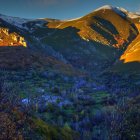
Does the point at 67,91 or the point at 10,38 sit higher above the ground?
the point at 10,38

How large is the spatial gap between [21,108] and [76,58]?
526 ft

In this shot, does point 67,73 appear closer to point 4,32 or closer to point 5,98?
point 4,32

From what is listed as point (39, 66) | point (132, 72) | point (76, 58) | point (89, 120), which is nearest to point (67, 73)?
point (39, 66)

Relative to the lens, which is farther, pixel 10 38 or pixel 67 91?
pixel 10 38

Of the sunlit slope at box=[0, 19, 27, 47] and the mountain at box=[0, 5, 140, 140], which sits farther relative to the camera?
the sunlit slope at box=[0, 19, 27, 47]

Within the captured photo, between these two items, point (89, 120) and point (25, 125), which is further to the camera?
point (89, 120)

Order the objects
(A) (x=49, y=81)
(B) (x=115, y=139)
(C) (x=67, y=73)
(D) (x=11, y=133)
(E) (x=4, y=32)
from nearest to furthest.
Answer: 1. (D) (x=11, y=133)
2. (B) (x=115, y=139)
3. (A) (x=49, y=81)
4. (C) (x=67, y=73)
5. (E) (x=4, y=32)

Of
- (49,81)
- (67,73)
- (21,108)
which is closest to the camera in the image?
(21,108)

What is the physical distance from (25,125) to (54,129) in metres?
3.40

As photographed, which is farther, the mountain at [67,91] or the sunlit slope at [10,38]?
the sunlit slope at [10,38]

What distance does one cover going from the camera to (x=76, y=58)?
173 m

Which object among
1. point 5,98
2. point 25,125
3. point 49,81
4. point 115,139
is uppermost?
point 5,98

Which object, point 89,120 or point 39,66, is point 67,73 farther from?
point 89,120

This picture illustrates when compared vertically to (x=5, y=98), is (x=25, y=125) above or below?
below
